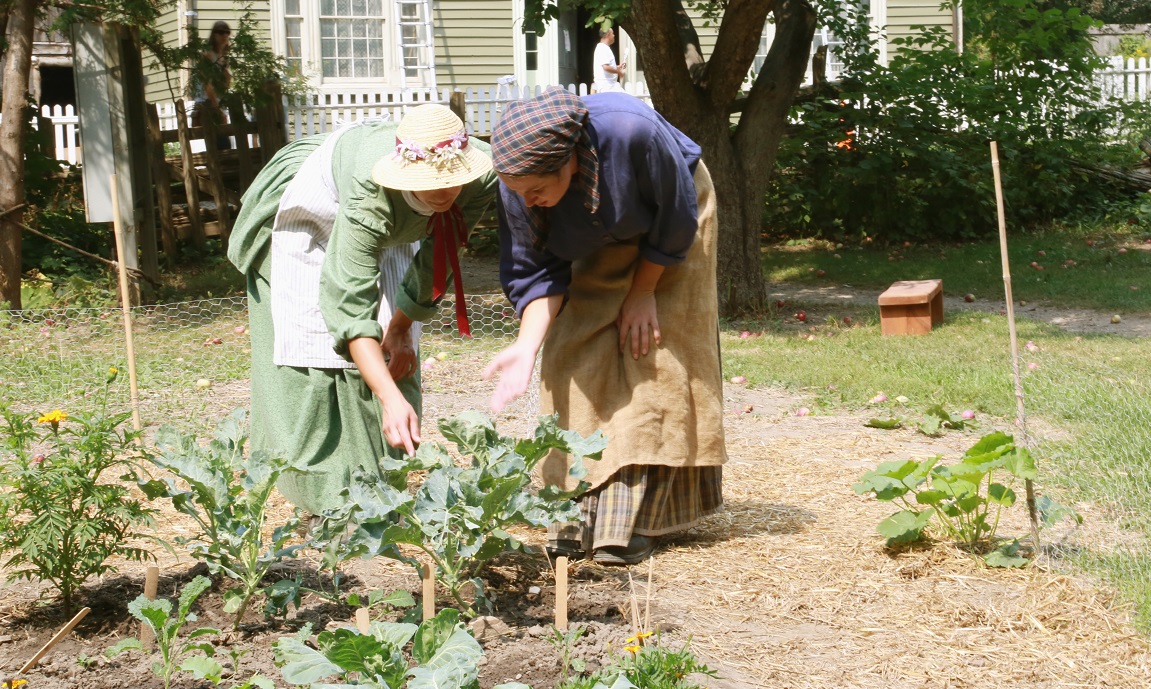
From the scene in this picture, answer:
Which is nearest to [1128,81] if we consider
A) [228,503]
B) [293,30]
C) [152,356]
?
[293,30]

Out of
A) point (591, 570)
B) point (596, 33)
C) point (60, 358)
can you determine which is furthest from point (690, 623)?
point (596, 33)

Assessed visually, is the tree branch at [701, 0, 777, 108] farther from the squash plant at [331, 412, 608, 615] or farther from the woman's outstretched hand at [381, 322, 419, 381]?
the squash plant at [331, 412, 608, 615]

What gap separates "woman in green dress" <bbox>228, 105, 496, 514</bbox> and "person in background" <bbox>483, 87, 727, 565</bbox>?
26 centimetres

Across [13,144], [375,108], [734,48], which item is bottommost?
[13,144]

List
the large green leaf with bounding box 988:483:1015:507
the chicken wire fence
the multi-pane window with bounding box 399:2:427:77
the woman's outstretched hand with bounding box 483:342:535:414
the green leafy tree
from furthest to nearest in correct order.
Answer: the multi-pane window with bounding box 399:2:427:77 → the green leafy tree → the chicken wire fence → the large green leaf with bounding box 988:483:1015:507 → the woman's outstretched hand with bounding box 483:342:535:414

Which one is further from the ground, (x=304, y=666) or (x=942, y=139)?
(x=942, y=139)

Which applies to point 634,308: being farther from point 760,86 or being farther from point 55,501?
point 760,86

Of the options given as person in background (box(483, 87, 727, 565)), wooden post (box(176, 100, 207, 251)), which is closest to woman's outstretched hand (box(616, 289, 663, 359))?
person in background (box(483, 87, 727, 565))

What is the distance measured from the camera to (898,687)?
2881 millimetres

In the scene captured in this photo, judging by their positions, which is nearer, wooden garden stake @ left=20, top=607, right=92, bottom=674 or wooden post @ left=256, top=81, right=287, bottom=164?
wooden garden stake @ left=20, top=607, right=92, bottom=674

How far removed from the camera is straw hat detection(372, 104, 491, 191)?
10.2 feet

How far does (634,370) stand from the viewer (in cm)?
373

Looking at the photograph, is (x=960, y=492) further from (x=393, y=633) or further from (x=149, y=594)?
(x=149, y=594)

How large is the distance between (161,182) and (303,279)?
27.4 feet
